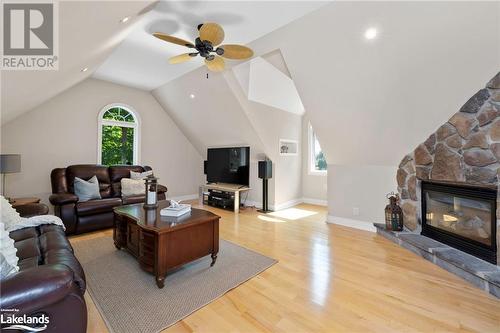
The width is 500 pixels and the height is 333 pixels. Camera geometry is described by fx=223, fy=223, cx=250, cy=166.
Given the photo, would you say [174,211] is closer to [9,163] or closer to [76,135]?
[9,163]

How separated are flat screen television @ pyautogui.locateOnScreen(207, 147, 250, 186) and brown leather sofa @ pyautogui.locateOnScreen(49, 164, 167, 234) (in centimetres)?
163

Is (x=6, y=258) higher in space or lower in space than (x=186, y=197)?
higher

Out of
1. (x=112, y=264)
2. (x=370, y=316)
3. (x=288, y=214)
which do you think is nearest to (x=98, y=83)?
(x=112, y=264)

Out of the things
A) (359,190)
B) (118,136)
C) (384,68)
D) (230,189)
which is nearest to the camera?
(384,68)

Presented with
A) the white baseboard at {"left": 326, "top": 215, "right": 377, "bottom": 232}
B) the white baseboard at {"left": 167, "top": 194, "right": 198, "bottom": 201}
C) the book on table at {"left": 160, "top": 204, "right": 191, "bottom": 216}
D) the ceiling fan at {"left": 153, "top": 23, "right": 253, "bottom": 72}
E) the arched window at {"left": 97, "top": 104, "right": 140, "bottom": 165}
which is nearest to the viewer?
the ceiling fan at {"left": 153, "top": 23, "right": 253, "bottom": 72}

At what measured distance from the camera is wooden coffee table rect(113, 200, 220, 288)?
2.13m

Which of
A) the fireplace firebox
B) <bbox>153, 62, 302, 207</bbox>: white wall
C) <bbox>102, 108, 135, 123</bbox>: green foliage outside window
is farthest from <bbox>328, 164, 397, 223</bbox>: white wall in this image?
<bbox>102, 108, 135, 123</bbox>: green foliage outside window

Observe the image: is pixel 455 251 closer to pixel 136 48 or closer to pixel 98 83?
pixel 136 48

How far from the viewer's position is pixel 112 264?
8.62ft

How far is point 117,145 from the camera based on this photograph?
5457mm

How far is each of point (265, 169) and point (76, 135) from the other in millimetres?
4150

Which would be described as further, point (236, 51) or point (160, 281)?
point (236, 51)

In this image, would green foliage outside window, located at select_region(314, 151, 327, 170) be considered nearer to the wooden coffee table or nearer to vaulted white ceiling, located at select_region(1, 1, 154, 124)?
the wooden coffee table

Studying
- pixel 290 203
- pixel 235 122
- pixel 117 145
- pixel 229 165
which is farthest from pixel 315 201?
pixel 117 145
